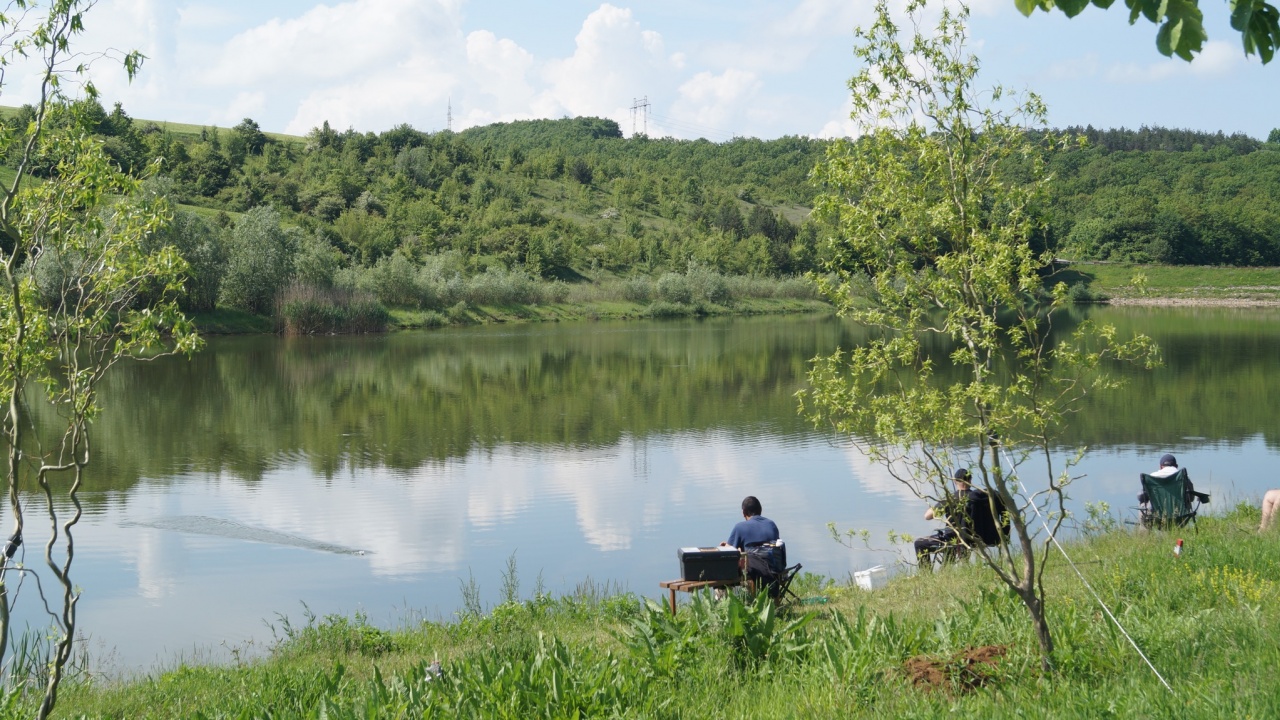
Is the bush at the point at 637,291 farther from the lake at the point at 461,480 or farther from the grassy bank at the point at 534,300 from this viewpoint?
the lake at the point at 461,480

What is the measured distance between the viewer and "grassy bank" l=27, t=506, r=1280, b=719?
551cm

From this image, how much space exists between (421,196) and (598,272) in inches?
1222

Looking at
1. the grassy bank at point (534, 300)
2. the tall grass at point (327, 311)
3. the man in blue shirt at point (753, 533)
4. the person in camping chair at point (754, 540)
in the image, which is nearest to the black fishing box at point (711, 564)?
the person in camping chair at point (754, 540)

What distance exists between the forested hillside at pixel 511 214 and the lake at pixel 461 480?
30.3m

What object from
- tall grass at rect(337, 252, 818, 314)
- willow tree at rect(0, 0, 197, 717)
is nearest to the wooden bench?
willow tree at rect(0, 0, 197, 717)

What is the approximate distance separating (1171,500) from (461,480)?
11530 millimetres

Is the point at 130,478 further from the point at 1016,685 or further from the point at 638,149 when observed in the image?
the point at 638,149

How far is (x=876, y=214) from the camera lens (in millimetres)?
6785

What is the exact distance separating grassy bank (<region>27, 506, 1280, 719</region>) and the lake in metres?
3.07

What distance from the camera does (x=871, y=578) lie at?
1106 cm

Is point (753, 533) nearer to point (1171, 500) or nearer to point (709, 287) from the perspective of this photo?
point (1171, 500)

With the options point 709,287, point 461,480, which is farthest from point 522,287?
point 461,480

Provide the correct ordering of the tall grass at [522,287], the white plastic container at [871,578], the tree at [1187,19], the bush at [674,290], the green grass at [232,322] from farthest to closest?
the bush at [674,290]
the tall grass at [522,287]
the green grass at [232,322]
the white plastic container at [871,578]
the tree at [1187,19]

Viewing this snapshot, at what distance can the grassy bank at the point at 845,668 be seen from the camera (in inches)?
217
